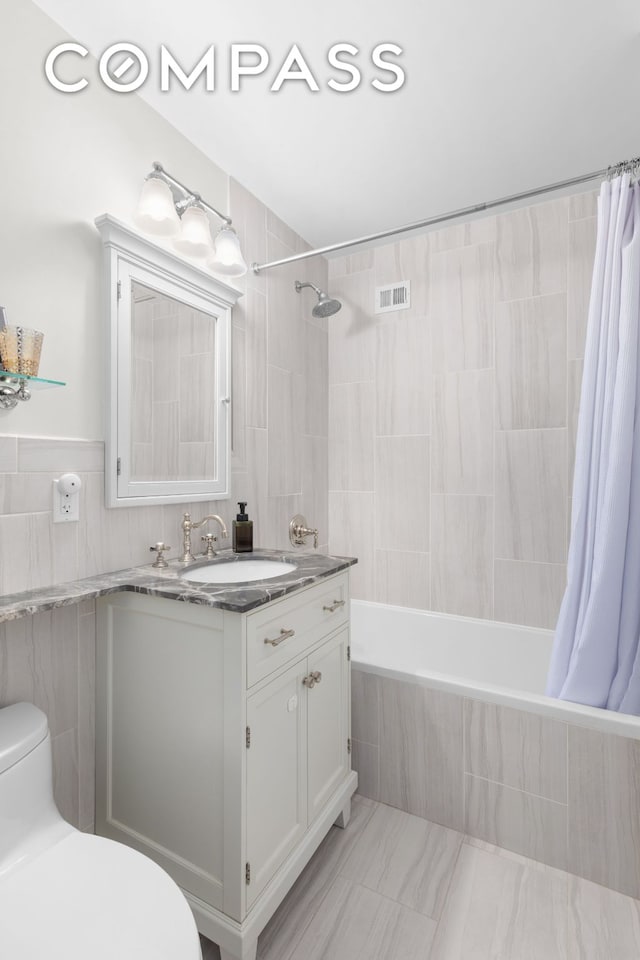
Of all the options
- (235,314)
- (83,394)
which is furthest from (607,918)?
(235,314)

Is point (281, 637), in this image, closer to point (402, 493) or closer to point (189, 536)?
point (189, 536)

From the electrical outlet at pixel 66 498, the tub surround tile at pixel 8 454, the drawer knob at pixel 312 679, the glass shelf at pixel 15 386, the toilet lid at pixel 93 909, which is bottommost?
the toilet lid at pixel 93 909

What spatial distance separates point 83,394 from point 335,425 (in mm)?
1542

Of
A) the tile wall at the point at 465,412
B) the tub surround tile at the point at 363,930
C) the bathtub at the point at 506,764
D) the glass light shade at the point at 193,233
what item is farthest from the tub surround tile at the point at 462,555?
the glass light shade at the point at 193,233

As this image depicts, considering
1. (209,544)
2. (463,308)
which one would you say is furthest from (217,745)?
(463,308)

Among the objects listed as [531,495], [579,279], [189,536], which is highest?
[579,279]

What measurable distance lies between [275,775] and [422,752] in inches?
26.4

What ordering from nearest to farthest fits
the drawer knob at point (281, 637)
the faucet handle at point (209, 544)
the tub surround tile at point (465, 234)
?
the drawer knob at point (281, 637)
the faucet handle at point (209, 544)
the tub surround tile at point (465, 234)

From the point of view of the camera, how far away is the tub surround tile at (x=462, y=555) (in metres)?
2.28

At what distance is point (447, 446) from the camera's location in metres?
2.37

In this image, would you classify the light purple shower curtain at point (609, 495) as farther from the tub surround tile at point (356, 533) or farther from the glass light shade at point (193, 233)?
the glass light shade at point (193, 233)

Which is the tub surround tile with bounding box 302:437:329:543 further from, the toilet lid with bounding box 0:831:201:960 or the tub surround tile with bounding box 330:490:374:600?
the toilet lid with bounding box 0:831:201:960

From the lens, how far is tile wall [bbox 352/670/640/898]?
4.50 ft

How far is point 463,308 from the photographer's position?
2.31 m
